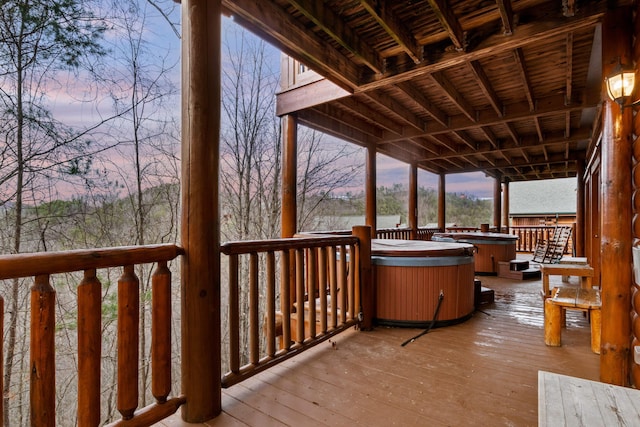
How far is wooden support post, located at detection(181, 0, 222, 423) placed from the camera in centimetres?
180

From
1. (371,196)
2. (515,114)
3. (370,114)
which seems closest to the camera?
(515,114)

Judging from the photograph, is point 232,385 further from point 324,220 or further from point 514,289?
point 324,220

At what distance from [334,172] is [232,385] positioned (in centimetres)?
718

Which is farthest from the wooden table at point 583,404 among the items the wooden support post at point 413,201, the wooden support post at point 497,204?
the wooden support post at point 497,204

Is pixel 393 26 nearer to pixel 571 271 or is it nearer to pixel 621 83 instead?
pixel 621 83

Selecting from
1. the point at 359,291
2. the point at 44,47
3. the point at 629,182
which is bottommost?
the point at 359,291

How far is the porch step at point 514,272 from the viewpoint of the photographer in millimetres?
6508

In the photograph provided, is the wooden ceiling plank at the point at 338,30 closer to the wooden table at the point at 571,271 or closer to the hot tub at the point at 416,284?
the hot tub at the point at 416,284

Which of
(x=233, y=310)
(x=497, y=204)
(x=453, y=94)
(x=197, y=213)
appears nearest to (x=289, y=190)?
(x=453, y=94)

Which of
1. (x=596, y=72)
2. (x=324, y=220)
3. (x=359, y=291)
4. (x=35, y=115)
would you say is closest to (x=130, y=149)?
(x=35, y=115)

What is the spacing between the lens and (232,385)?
212 cm

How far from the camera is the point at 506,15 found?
2703 millimetres

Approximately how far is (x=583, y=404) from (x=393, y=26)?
3.01 m

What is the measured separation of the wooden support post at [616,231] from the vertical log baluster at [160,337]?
2.97m
